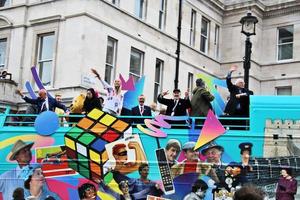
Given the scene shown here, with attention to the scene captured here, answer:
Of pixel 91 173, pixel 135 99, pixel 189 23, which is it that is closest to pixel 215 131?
pixel 91 173

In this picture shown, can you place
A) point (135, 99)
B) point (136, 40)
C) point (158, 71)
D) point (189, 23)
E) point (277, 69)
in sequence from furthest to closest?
point (277, 69)
point (189, 23)
point (158, 71)
point (136, 40)
point (135, 99)

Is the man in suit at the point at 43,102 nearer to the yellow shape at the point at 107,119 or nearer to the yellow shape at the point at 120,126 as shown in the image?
the yellow shape at the point at 107,119

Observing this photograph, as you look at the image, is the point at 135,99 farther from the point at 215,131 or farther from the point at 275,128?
the point at 275,128

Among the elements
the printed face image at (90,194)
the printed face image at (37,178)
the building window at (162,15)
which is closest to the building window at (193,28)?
the building window at (162,15)

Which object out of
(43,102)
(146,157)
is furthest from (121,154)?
(43,102)

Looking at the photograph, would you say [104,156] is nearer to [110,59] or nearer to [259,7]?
[110,59]

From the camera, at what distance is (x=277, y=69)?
3356 centimetres

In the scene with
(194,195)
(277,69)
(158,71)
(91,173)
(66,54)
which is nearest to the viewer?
(194,195)

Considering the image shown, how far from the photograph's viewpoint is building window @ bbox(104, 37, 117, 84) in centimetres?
2378

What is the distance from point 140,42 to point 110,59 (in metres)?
2.52

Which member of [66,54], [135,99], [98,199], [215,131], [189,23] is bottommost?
[98,199]

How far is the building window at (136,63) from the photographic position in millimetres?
25406

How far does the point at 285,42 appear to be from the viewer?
110 feet

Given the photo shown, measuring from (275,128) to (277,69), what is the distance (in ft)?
88.7
